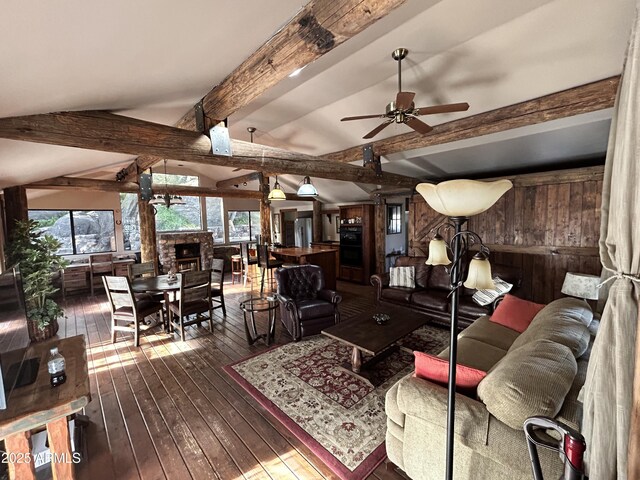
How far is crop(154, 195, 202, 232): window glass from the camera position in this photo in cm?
844

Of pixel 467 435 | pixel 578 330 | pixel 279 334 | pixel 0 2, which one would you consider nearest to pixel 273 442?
pixel 467 435

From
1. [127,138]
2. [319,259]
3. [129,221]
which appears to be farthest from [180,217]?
[127,138]

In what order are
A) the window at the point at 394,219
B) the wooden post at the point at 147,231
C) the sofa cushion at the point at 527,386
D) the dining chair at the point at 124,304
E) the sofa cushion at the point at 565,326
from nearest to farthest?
1. the sofa cushion at the point at 527,386
2. the sofa cushion at the point at 565,326
3. the dining chair at the point at 124,304
4. the wooden post at the point at 147,231
5. the window at the point at 394,219

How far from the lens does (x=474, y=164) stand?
5406 millimetres

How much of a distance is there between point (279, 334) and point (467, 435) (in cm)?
296

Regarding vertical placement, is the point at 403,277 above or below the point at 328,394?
above

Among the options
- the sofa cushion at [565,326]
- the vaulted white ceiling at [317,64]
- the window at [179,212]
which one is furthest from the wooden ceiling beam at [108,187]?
the sofa cushion at [565,326]

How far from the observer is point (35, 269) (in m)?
3.89

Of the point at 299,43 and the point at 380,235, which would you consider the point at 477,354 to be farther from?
the point at 380,235

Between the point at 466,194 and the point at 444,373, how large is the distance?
3.79ft

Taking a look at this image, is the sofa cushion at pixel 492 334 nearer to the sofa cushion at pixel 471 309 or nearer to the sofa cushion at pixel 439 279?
the sofa cushion at pixel 471 309

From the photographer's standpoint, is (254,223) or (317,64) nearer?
(317,64)

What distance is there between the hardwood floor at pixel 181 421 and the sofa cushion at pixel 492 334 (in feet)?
4.96

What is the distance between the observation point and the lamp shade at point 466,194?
120cm
